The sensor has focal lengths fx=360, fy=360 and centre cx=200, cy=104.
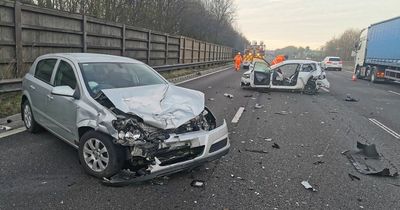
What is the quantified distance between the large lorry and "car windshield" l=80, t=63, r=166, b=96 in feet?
63.9

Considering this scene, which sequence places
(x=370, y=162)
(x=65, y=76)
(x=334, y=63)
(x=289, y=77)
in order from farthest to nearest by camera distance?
(x=334, y=63) < (x=289, y=77) < (x=370, y=162) < (x=65, y=76)

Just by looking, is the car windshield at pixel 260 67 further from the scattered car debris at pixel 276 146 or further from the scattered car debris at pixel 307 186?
the scattered car debris at pixel 307 186

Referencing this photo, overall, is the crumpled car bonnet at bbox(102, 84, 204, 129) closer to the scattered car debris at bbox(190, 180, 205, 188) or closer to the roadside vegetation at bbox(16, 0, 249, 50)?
the scattered car debris at bbox(190, 180, 205, 188)

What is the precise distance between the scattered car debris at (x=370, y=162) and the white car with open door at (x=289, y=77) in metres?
9.24

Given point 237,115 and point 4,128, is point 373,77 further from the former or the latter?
point 4,128

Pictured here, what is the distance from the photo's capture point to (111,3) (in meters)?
22.0

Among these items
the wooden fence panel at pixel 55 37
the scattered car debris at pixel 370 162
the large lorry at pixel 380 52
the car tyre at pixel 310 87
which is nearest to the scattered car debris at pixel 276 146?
the scattered car debris at pixel 370 162

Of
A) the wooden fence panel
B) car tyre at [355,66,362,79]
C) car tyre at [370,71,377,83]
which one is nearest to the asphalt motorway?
the wooden fence panel

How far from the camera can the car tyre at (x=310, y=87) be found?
51.0 feet

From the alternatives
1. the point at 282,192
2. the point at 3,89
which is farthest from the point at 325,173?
the point at 3,89

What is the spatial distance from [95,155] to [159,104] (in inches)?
40.8

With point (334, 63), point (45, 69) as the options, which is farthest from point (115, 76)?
point (334, 63)

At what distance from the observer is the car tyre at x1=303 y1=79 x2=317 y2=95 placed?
1555 centimetres

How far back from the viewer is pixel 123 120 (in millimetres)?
4223
